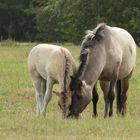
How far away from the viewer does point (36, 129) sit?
10.0 metres

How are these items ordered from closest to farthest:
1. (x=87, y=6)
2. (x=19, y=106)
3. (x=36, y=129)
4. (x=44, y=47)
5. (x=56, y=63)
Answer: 1. (x=36, y=129)
2. (x=56, y=63)
3. (x=44, y=47)
4. (x=19, y=106)
5. (x=87, y=6)

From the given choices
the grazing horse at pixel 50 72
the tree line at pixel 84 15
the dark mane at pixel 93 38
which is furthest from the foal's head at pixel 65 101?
→ the tree line at pixel 84 15

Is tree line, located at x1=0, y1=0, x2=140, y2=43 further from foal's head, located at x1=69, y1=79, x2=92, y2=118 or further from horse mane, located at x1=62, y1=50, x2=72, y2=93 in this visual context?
foal's head, located at x1=69, y1=79, x2=92, y2=118

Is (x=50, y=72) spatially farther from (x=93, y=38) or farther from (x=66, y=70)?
(x=93, y=38)

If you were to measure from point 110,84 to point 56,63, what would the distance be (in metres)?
1.24

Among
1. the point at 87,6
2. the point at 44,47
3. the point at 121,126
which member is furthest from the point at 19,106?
the point at 87,6

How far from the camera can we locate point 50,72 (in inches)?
500

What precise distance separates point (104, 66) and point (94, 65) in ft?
1.36

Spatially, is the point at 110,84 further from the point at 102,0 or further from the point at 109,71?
the point at 102,0

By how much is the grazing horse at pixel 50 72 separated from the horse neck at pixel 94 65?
0.37 m

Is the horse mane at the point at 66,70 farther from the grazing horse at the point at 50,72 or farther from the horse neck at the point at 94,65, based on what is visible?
the horse neck at the point at 94,65

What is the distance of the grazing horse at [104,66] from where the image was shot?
38.9 feet

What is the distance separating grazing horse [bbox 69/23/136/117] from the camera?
38.9 feet

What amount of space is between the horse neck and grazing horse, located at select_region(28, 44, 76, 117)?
37cm
